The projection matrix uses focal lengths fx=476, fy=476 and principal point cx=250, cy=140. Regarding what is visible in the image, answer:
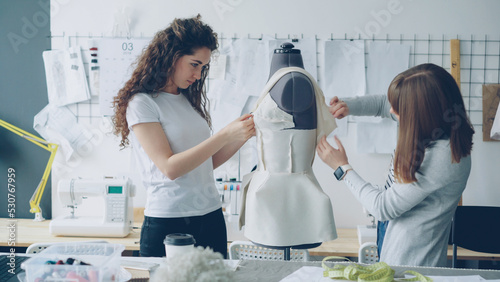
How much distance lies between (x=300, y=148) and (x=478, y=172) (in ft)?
6.42

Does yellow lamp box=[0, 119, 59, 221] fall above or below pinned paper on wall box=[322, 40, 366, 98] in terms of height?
below

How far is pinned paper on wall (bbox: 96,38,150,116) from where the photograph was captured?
308 cm

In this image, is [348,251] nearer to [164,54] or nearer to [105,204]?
[105,204]

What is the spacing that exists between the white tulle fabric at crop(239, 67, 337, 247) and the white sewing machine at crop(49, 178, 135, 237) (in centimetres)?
135

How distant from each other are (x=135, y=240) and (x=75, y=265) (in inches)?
59.6

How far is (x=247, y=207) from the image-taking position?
5.20 feet

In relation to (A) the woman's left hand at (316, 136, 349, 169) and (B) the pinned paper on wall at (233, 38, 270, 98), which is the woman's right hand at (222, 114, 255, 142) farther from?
(B) the pinned paper on wall at (233, 38, 270, 98)

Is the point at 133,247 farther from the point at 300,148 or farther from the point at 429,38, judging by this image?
the point at 429,38

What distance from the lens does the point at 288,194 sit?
1546 mm

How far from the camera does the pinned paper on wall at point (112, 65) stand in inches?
121

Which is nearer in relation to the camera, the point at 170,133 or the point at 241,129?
the point at 241,129

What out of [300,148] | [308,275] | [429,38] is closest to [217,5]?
[429,38]

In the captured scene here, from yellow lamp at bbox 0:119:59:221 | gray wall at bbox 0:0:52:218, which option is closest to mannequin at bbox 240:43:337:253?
yellow lamp at bbox 0:119:59:221

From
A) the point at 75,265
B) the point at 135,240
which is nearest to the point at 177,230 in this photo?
the point at 75,265
